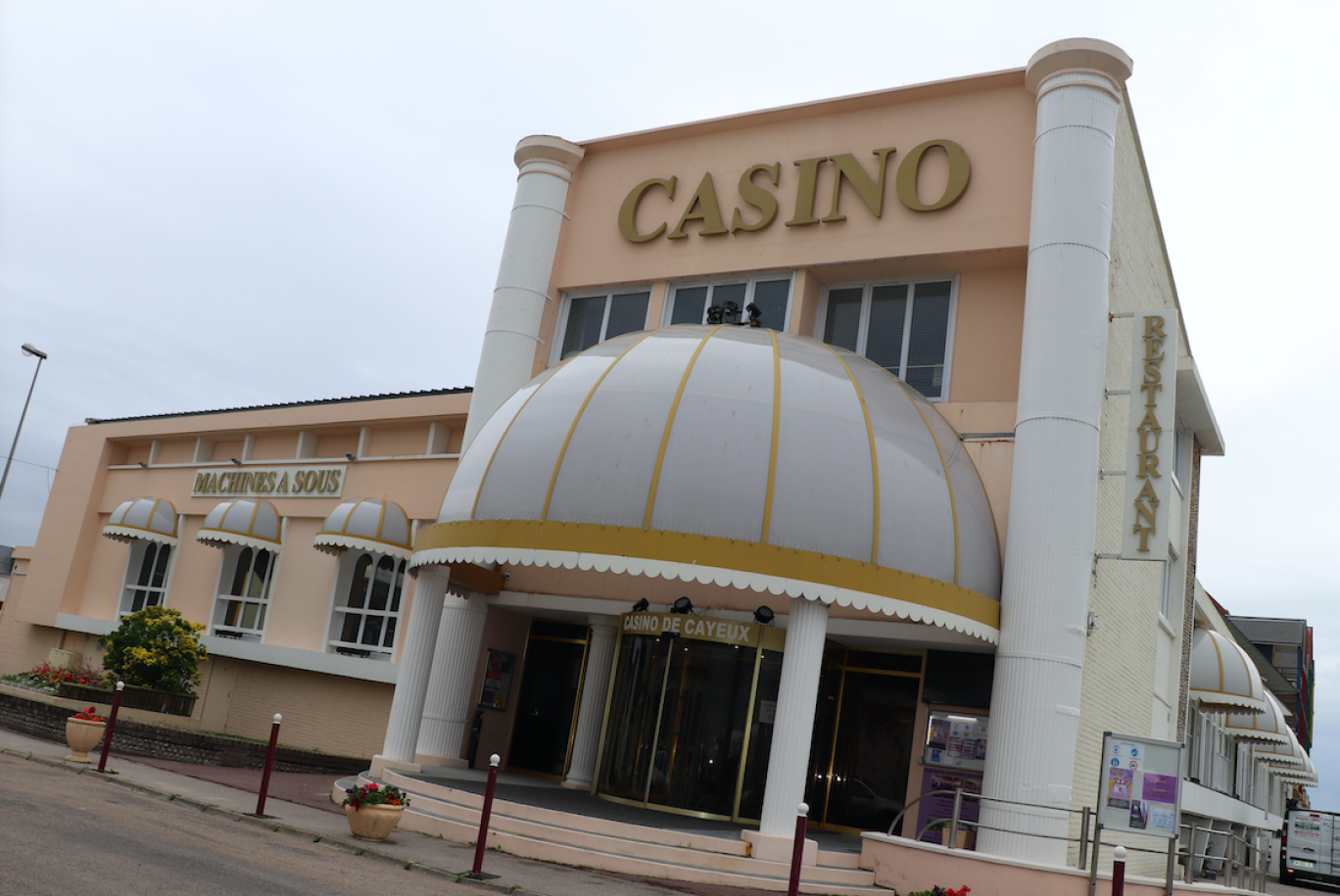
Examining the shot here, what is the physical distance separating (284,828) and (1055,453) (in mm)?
Answer: 11249

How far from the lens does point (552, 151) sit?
69.7ft

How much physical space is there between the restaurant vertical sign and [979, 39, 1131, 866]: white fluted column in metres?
0.57

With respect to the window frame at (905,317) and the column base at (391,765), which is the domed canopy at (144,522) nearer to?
the column base at (391,765)

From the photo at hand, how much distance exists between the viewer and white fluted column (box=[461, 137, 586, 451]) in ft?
66.6

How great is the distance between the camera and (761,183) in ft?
63.4

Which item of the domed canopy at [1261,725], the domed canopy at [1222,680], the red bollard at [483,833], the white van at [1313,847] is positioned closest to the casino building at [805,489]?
the domed canopy at [1222,680]

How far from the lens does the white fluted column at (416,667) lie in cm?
1633

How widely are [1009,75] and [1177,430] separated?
34.4ft

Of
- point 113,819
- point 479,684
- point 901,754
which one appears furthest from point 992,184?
point 113,819

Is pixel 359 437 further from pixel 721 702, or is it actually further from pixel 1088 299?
pixel 1088 299

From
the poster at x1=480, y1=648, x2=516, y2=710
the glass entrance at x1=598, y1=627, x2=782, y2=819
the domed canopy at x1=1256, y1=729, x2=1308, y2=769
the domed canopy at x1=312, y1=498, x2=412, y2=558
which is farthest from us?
the domed canopy at x1=1256, y1=729, x2=1308, y2=769

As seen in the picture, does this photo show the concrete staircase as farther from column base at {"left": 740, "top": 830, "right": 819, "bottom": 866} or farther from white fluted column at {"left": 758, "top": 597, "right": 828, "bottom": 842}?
white fluted column at {"left": 758, "top": 597, "right": 828, "bottom": 842}

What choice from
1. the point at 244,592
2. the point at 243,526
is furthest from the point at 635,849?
the point at 244,592

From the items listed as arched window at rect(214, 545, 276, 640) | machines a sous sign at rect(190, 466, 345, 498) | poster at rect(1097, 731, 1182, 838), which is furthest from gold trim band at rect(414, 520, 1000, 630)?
arched window at rect(214, 545, 276, 640)
